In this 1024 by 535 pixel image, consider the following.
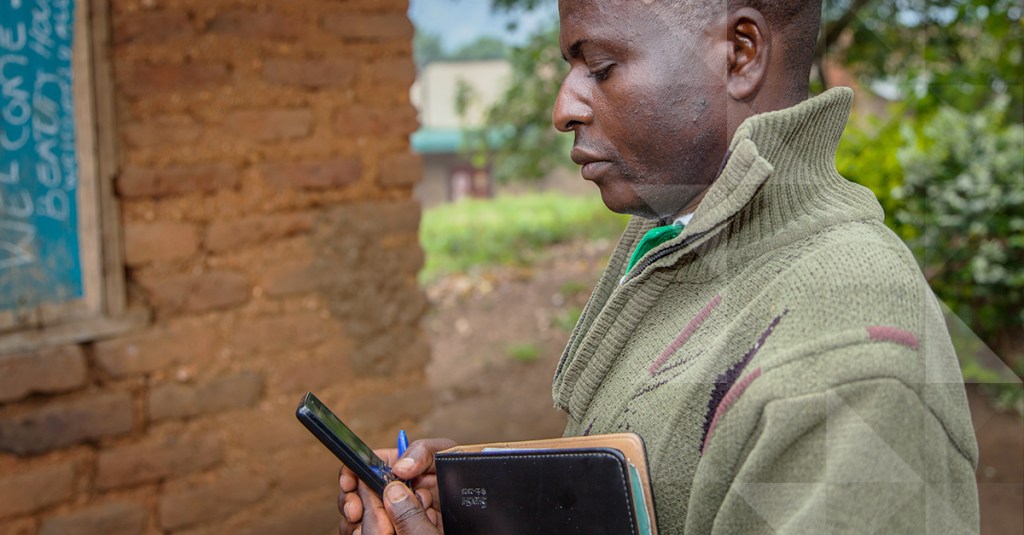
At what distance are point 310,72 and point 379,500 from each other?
6.37ft

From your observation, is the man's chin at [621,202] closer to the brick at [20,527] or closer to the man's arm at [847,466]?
the man's arm at [847,466]

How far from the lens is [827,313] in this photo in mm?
971

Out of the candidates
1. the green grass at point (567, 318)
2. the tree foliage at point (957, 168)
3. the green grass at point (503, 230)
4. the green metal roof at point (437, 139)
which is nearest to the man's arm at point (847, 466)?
the tree foliage at point (957, 168)

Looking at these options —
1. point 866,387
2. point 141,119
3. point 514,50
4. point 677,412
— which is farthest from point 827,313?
point 514,50

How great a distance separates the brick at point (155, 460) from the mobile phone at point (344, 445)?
1.59 m

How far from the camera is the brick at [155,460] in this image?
2668 mm

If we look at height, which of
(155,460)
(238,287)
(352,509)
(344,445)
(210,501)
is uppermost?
(344,445)

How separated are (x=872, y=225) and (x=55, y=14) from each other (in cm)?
226

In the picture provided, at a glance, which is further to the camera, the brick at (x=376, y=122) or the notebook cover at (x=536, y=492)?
the brick at (x=376, y=122)

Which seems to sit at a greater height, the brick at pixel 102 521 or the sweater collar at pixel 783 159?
the sweater collar at pixel 783 159

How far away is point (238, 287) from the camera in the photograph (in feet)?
9.37

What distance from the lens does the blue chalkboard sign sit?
8.15 feet

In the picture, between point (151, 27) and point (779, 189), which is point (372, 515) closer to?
point (779, 189)

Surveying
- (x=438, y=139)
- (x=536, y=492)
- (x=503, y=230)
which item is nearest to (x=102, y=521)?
(x=536, y=492)
